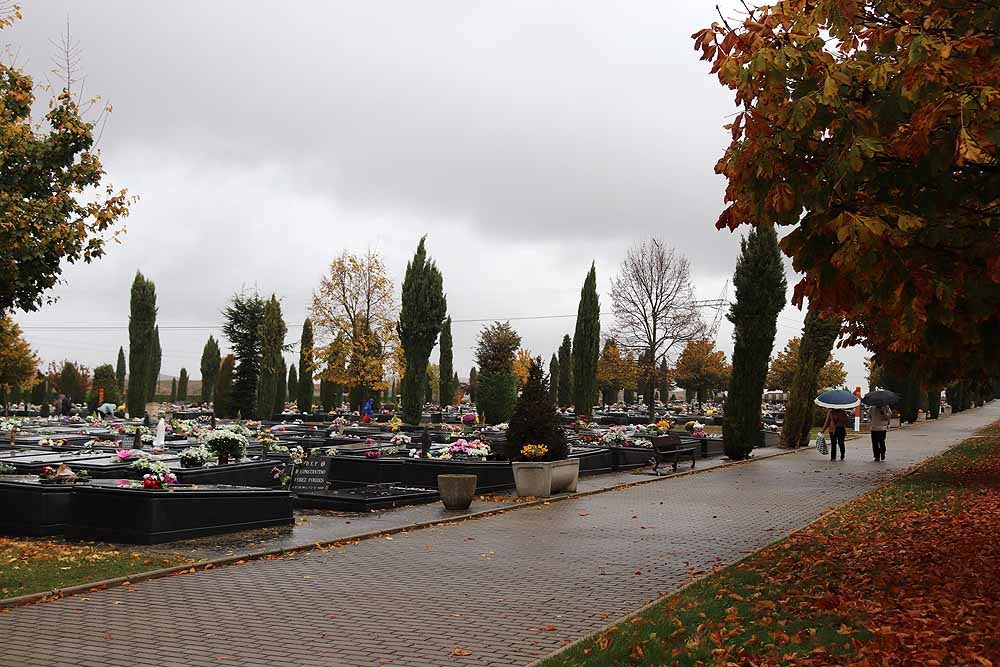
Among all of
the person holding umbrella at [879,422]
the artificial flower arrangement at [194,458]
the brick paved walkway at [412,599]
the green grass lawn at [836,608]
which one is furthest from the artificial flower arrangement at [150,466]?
the person holding umbrella at [879,422]

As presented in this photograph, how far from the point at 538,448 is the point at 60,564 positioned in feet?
31.7

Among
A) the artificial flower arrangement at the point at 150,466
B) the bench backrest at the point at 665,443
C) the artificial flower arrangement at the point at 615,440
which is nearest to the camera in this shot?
the artificial flower arrangement at the point at 150,466

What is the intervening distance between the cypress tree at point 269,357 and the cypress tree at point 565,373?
26436mm

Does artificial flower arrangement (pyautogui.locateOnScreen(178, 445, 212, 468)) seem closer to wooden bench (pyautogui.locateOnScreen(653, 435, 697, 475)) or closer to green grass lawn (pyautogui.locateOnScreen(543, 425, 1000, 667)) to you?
green grass lawn (pyautogui.locateOnScreen(543, 425, 1000, 667))

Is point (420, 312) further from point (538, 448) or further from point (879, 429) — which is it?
point (538, 448)

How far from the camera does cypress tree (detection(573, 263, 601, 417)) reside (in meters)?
42.2

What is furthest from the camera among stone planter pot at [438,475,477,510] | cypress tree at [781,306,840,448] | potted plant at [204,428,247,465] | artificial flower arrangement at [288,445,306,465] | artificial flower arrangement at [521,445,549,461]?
cypress tree at [781,306,840,448]

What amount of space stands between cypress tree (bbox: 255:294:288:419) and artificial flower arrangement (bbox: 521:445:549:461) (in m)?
31.0

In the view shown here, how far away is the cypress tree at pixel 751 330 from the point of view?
86.3 feet

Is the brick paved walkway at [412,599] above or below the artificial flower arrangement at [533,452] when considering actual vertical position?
below

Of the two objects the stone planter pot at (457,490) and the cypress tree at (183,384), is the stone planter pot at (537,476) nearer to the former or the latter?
the stone planter pot at (457,490)

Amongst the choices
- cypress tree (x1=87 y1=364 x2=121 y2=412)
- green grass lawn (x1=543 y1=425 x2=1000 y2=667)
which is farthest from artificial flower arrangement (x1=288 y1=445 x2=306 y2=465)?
cypress tree (x1=87 y1=364 x2=121 y2=412)

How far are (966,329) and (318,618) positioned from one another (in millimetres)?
6239

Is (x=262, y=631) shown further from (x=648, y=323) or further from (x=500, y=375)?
(x=648, y=323)
